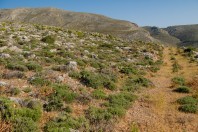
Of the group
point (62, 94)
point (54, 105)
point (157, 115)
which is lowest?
point (157, 115)

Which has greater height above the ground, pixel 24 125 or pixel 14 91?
pixel 14 91

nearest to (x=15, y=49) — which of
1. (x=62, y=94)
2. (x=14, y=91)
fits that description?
(x=14, y=91)

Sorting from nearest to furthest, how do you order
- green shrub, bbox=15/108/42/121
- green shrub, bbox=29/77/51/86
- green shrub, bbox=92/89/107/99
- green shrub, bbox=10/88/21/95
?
green shrub, bbox=15/108/42/121, green shrub, bbox=10/88/21/95, green shrub, bbox=92/89/107/99, green shrub, bbox=29/77/51/86

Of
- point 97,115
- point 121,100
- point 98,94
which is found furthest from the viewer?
point 98,94

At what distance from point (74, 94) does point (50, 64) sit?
8787 mm

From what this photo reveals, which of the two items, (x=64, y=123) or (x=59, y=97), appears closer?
(x=64, y=123)

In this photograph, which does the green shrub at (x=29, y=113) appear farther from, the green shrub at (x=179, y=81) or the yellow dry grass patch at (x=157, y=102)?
the green shrub at (x=179, y=81)

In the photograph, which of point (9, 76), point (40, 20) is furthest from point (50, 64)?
point (40, 20)

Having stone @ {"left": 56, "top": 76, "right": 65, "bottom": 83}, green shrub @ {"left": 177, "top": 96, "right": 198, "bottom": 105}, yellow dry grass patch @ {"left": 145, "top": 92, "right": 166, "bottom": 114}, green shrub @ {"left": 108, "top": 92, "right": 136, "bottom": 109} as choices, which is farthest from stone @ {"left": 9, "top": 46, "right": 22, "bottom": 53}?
green shrub @ {"left": 177, "top": 96, "right": 198, "bottom": 105}

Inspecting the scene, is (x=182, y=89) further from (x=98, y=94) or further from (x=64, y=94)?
(x=64, y=94)

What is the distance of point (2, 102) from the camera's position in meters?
13.4

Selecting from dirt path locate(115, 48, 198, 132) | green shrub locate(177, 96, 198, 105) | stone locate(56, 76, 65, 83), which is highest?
stone locate(56, 76, 65, 83)

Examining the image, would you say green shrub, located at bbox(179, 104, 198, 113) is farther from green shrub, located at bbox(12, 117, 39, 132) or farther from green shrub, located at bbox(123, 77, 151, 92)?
green shrub, located at bbox(12, 117, 39, 132)

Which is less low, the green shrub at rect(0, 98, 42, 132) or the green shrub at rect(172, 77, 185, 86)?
the green shrub at rect(0, 98, 42, 132)
